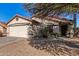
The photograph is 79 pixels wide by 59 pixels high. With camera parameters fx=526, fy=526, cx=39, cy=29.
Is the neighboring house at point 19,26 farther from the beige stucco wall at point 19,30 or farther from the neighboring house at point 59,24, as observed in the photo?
the neighboring house at point 59,24

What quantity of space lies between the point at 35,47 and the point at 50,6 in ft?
2.22

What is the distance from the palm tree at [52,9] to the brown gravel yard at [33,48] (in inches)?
16.4

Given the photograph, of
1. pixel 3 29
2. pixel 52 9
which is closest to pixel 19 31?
pixel 3 29

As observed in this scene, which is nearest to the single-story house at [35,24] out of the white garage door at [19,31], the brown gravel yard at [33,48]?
the white garage door at [19,31]

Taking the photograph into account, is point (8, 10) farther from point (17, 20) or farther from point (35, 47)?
point (35, 47)

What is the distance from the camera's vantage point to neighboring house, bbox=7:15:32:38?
809 centimetres

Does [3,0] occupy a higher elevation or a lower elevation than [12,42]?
higher

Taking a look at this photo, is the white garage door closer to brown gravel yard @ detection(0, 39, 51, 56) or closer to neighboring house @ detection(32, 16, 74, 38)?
brown gravel yard @ detection(0, 39, 51, 56)

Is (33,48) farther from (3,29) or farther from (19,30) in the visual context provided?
(3,29)

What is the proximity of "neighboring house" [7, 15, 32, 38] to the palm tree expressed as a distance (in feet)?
0.57

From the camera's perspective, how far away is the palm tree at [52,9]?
8.02 m

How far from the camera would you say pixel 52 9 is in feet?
26.5

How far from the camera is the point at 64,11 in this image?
8039 millimetres

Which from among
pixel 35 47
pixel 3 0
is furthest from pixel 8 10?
pixel 35 47
